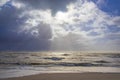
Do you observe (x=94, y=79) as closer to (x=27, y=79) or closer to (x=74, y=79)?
(x=74, y=79)

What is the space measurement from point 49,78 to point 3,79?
10.4ft

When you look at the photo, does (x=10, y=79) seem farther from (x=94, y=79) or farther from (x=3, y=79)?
(x=94, y=79)

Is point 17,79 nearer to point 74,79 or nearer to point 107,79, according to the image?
point 74,79

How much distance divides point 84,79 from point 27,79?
3.89 meters

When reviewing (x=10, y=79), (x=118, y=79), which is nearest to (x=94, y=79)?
(x=118, y=79)

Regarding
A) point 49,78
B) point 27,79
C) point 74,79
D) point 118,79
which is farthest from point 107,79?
point 27,79

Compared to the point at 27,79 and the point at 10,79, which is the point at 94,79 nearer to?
the point at 27,79

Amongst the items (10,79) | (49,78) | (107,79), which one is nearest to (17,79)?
(10,79)

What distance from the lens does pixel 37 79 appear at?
14766 millimetres

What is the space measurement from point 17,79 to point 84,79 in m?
4.54

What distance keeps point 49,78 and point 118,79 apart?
477 centimetres

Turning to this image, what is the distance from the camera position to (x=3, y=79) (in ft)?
48.5

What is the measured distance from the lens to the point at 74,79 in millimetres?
14477

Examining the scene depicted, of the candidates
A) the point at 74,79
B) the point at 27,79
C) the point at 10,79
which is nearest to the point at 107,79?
the point at 74,79
